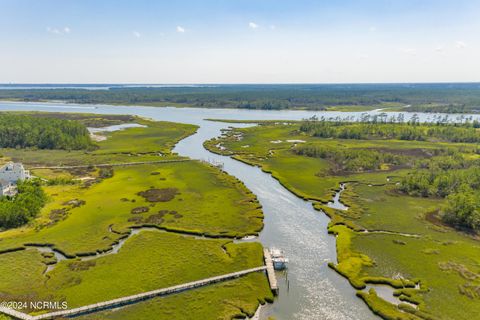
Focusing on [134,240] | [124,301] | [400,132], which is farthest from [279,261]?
[400,132]

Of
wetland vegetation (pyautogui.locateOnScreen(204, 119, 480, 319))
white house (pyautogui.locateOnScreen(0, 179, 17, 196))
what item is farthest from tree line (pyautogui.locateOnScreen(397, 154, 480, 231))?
white house (pyautogui.locateOnScreen(0, 179, 17, 196))

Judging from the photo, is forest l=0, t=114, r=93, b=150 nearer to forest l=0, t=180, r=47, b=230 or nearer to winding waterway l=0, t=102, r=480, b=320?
forest l=0, t=180, r=47, b=230

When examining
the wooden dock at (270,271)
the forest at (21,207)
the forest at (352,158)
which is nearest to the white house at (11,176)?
the forest at (21,207)

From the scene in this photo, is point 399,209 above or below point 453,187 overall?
below

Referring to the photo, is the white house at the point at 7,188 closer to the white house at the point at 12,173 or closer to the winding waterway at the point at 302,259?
the white house at the point at 12,173

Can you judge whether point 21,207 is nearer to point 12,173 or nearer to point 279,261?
point 12,173

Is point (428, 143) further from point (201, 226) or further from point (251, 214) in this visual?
point (201, 226)

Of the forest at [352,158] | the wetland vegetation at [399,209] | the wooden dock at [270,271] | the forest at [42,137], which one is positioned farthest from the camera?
the forest at [42,137]
